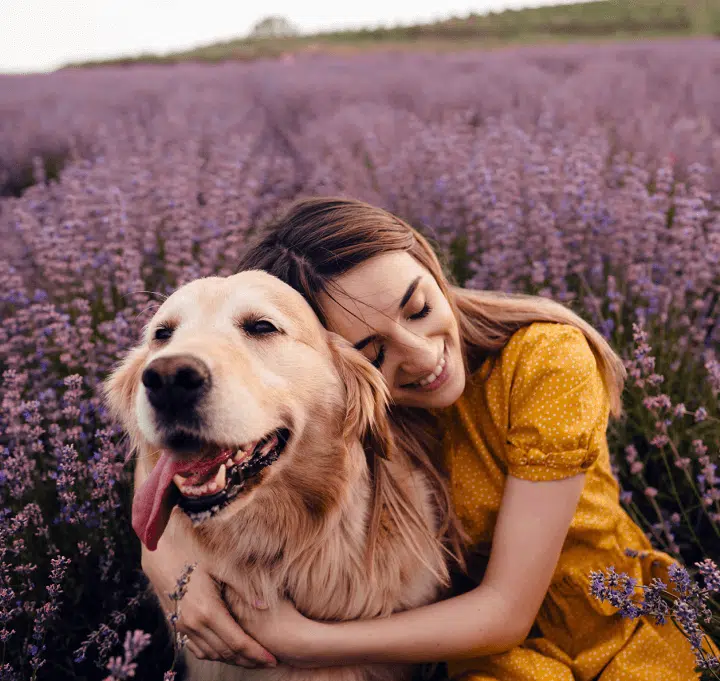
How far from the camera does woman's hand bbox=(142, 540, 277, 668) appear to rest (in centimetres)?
170

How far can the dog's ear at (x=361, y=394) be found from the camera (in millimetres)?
1744

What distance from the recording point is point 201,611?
171cm

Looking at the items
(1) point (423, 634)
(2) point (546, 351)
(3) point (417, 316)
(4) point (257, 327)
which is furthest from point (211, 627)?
(2) point (546, 351)

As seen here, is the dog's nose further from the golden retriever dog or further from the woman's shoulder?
the woman's shoulder

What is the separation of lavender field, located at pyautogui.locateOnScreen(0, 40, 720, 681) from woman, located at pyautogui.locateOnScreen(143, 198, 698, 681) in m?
0.23

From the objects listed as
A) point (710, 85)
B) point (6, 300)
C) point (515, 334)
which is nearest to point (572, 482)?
point (515, 334)

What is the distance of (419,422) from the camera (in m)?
2.21

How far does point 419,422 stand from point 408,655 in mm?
735

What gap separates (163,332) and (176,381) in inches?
16.8

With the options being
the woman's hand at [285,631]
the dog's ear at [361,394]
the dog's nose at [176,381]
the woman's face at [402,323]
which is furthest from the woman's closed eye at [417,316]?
the woman's hand at [285,631]

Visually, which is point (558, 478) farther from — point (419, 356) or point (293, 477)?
point (293, 477)

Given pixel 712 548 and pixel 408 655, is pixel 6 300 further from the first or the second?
pixel 712 548

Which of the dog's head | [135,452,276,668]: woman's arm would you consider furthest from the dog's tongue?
[135,452,276,668]: woman's arm

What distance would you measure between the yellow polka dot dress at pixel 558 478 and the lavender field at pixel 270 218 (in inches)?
6.9
